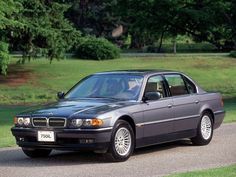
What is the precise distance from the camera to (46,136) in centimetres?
1028

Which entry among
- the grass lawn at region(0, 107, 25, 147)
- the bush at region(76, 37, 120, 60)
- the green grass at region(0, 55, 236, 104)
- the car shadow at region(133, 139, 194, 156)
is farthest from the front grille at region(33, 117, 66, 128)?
the bush at region(76, 37, 120, 60)

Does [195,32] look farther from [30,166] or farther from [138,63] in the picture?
[30,166]

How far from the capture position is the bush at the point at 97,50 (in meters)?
48.7

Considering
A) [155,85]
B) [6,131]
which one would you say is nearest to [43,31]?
[6,131]

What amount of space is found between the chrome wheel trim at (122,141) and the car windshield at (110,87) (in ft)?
2.78

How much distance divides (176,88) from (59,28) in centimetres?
2819

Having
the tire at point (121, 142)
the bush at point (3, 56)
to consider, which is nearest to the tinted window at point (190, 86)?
the tire at point (121, 142)

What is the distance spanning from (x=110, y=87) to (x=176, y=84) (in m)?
1.67

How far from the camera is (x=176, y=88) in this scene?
12469mm

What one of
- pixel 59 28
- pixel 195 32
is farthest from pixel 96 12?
pixel 195 32

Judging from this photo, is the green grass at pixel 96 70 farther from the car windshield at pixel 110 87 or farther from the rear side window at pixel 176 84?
the car windshield at pixel 110 87

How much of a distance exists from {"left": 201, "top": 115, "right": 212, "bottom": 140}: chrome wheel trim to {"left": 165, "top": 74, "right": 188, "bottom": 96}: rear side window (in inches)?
27.1

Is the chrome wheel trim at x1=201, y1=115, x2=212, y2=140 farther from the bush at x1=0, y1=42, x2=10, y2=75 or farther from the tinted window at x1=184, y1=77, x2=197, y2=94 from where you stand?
the bush at x1=0, y1=42, x2=10, y2=75

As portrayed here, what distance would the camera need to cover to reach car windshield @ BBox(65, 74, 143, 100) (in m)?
11.3
